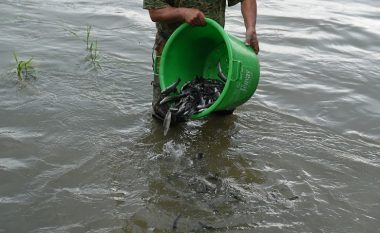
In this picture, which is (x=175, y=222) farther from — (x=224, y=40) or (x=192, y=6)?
(x=192, y=6)

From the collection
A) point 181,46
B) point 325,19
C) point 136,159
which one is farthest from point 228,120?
point 325,19

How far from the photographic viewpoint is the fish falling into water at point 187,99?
4.13 metres

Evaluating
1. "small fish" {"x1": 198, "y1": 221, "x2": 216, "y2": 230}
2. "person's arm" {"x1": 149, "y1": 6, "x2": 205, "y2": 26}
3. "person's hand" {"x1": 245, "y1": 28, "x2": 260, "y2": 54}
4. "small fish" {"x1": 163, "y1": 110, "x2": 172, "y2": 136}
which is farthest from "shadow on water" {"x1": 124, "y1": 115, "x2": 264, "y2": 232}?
"person's arm" {"x1": 149, "y1": 6, "x2": 205, "y2": 26}

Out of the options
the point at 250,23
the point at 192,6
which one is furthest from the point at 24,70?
the point at 250,23

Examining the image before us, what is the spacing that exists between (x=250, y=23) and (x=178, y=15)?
29.2 inches

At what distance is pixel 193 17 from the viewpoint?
3.80 m

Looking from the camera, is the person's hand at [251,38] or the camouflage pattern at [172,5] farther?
the person's hand at [251,38]

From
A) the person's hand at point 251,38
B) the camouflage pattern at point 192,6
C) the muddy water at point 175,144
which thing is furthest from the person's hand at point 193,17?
the muddy water at point 175,144

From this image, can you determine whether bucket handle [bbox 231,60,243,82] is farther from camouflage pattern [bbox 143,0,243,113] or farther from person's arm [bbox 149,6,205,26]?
camouflage pattern [bbox 143,0,243,113]

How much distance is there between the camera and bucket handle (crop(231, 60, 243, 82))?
3717mm

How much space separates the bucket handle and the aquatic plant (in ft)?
7.82

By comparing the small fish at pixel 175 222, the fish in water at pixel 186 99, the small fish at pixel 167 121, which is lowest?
the small fish at pixel 175 222

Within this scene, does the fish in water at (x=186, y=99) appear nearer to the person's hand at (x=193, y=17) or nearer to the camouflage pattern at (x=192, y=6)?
the camouflage pattern at (x=192, y=6)

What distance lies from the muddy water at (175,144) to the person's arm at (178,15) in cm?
98
